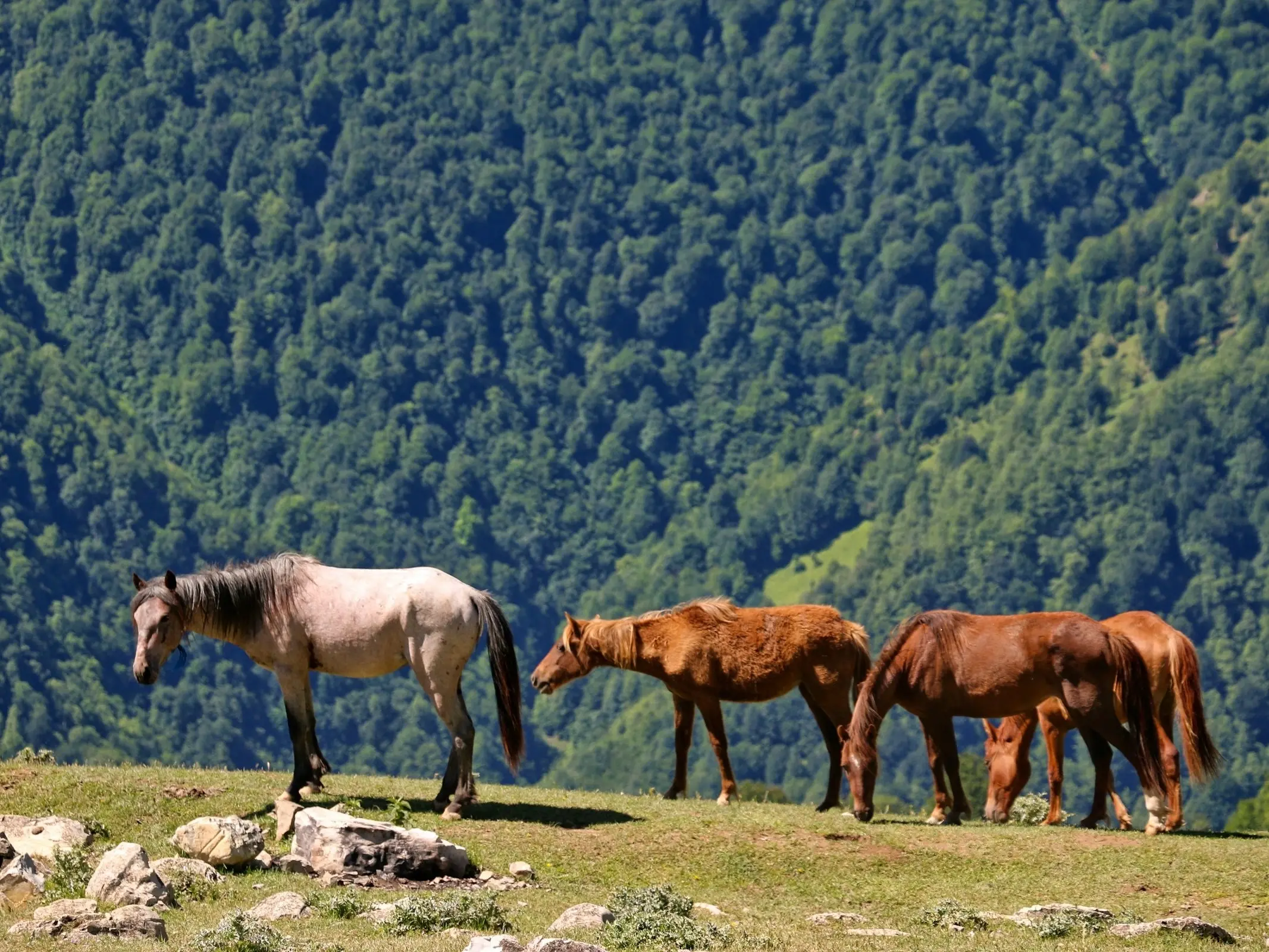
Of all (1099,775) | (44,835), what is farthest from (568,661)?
(44,835)

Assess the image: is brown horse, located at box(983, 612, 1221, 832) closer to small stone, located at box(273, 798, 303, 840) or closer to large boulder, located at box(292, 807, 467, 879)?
large boulder, located at box(292, 807, 467, 879)

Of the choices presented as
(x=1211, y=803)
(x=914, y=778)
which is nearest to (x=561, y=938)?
(x=1211, y=803)

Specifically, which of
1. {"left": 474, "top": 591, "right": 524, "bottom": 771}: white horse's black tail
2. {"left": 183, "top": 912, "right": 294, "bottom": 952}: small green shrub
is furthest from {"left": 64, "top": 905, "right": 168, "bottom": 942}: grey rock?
{"left": 474, "top": 591, "right": 524, "bottom": 771}: white horse's black tail

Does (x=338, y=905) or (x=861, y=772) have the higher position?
(x=861, y=772)

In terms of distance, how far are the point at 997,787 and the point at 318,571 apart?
9.63 metres

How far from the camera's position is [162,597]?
78.9ft

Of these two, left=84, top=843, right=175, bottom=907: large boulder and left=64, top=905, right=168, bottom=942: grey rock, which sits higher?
left=84, top=843, right=175, bottom=907: large boulder

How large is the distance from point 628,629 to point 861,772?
4208mm

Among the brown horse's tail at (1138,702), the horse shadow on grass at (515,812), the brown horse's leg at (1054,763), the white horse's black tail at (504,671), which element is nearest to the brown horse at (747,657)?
the brown horse's leg at (1054,763)

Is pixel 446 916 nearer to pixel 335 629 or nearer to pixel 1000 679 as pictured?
pixel 335 629

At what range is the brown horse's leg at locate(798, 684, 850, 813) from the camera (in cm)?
2750

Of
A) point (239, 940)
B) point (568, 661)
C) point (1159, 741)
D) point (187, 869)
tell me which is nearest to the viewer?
point (239, 940)

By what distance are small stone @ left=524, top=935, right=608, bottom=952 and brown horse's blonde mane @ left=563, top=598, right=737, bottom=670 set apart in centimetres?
1150

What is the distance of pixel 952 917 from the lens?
1956 centimetres
